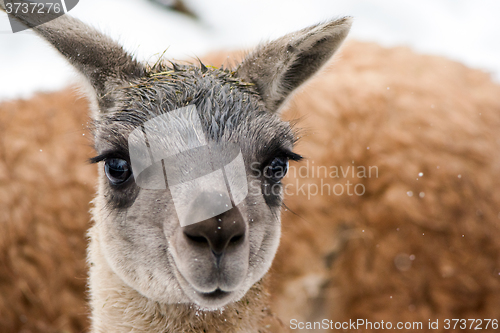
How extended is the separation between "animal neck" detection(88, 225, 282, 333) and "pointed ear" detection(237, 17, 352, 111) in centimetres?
99

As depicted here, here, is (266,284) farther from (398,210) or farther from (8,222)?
(8,222)

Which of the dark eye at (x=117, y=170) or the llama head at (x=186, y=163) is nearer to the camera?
the llama head at (x=186, y=163)

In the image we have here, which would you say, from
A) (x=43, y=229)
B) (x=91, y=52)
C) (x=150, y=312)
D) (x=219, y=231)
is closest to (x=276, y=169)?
(x=219, y=231)

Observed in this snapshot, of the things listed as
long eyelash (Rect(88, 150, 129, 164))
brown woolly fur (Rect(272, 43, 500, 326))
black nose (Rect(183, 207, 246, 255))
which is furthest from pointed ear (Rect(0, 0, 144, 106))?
brown woolly fur (Rect(272, 43, 500, 326))

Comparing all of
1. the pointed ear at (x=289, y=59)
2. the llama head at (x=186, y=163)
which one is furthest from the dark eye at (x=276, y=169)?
the pointed ear at (x=289, y=59)

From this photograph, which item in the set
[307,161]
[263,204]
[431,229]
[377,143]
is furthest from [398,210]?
[263,204]

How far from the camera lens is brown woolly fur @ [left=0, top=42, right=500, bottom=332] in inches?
123

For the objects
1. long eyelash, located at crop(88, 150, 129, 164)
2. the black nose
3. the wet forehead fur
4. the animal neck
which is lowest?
the animal neck

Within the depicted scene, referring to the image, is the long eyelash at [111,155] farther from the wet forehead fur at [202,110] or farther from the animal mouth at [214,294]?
the animal mouth at [214,294]

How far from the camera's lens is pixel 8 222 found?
3.12m

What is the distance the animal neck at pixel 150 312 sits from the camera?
1625 mm

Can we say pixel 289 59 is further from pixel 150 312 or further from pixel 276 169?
pixel 150 312

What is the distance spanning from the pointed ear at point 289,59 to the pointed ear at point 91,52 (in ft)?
1.86

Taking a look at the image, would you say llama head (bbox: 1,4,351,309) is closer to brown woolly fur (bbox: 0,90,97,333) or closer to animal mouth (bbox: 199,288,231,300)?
animal mouth (bbox: 199,288,231,300)
